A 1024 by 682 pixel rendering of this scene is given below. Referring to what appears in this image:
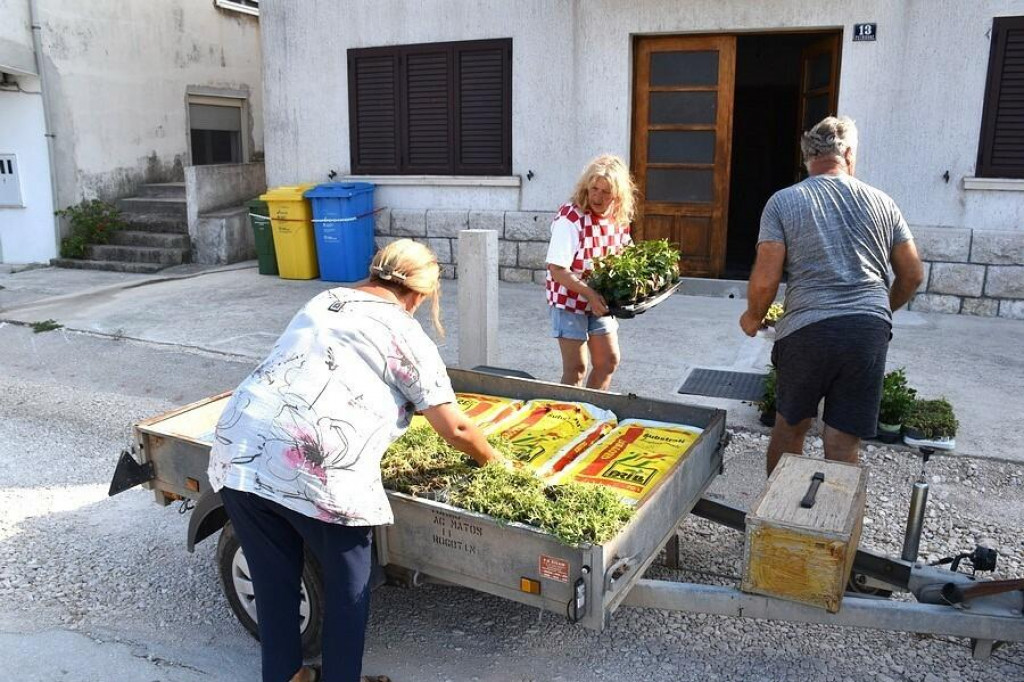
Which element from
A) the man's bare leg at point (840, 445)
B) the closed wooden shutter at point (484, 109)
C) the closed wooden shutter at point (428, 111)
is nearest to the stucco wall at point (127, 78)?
the closed wooden shutter at point (428, 111)

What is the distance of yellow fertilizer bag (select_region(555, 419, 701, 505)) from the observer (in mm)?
3463

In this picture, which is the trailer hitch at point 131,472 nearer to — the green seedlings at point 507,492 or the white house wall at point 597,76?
Answer: the green seedlings at point 507,492

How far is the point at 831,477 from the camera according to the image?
3.36 m

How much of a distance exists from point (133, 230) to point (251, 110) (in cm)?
396

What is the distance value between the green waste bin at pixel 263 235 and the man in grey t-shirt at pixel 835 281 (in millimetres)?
8797

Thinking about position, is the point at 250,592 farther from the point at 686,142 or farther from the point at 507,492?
the point at 686,142

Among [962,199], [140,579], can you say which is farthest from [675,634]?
[962,199]

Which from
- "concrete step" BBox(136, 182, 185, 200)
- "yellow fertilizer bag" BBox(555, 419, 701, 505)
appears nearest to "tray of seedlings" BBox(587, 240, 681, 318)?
"yellow fertilizer bag" BBox(555, 419, 701, 505)

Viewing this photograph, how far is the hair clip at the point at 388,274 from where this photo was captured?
3.04 meters

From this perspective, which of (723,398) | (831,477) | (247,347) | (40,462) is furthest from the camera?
(247,347)

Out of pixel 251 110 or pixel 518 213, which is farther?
pixel 251 110

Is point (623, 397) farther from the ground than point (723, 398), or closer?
farther from the ground

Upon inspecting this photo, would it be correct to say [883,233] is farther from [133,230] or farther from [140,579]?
[133,230]

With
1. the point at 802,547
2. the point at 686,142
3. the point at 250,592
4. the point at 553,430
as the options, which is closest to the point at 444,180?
the point at 686,142
